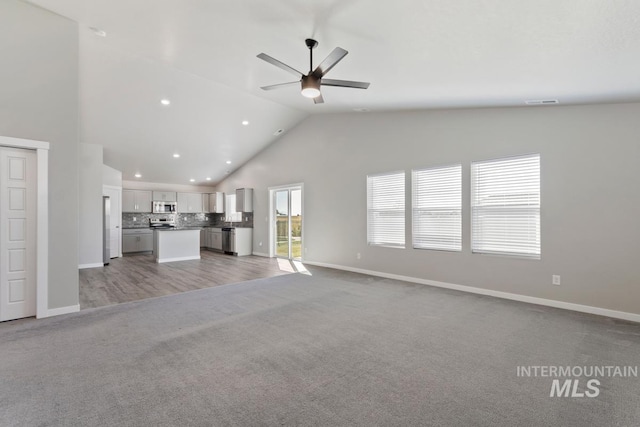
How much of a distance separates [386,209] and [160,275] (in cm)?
482

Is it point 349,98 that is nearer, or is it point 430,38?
point 430,38

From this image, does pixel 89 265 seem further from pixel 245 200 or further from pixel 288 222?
pixel 288 222

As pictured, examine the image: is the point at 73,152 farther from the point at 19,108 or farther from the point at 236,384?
the point at 236,384

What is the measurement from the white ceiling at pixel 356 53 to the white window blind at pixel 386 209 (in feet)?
4.74

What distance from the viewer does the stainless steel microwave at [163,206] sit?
32.9 ft

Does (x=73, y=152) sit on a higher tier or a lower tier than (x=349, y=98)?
lower

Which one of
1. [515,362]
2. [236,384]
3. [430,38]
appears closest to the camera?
[236,384]

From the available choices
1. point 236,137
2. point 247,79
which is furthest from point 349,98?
point 236,137

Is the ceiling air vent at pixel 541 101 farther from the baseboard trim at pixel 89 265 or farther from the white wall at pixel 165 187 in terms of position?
the white wall at pixel 165 187

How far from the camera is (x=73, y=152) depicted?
386cm

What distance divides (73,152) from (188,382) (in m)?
3.44

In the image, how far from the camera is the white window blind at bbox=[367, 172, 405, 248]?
5770 millimetres

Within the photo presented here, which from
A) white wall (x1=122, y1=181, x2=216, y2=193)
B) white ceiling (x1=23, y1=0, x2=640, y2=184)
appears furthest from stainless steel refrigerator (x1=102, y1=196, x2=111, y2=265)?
white wall (x1=122, y1=181, x2=216, y2=193)

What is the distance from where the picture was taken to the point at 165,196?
10.3 metres
